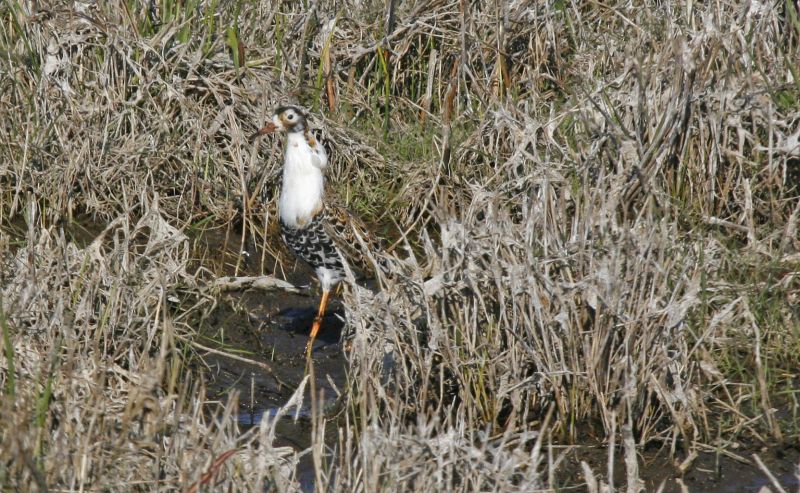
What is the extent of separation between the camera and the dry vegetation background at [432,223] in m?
3.91

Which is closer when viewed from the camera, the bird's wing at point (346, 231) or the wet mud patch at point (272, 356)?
Answer: the wet mud patch at point (272, 356)

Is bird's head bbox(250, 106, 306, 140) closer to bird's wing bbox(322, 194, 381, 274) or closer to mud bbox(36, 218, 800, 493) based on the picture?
bird's wing bbox(322, 194, 381, 274)

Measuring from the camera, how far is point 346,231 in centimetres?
668

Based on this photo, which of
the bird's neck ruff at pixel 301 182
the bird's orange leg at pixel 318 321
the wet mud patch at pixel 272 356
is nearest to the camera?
the wet mud patch at pixel 272 356

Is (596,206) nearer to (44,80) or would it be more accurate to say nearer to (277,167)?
(277,167)

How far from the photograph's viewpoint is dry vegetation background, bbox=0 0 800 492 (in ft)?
12.8

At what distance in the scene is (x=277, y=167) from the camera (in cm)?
715

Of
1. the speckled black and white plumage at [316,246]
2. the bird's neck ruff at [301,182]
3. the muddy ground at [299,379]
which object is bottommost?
the muddy ground at [299,379]

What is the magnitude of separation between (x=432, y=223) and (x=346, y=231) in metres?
0.85

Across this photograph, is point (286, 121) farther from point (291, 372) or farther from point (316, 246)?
point (291, 372)

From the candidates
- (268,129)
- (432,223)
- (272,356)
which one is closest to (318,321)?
(272,356)

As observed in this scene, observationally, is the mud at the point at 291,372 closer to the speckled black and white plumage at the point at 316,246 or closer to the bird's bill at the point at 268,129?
the speckled black and white plumage at the point at 316,246

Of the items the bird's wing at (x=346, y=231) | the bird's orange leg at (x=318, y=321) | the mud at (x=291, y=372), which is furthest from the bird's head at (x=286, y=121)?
the bird's orange leg at (x=318, y=321)

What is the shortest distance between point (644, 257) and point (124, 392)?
2131 millimetres
